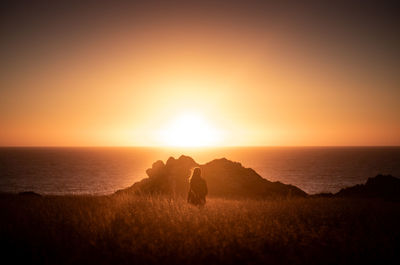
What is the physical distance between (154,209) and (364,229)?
7.33 metres

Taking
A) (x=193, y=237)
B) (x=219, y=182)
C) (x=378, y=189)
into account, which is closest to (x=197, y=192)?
(x=193, y=237)

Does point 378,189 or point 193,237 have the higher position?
point 193,237

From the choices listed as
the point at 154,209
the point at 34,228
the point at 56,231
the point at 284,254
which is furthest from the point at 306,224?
the point at 34,228

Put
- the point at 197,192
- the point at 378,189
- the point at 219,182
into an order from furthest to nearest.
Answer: the point at 219,182
the point at 378,189
the point at 197,192

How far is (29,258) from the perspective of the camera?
27.3ft

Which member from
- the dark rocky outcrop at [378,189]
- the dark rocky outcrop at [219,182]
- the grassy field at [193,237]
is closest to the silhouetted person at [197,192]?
the grassy field at [193,237]

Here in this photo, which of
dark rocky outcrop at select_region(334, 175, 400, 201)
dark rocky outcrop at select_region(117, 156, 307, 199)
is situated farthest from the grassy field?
dark rocky outcrop at select_region(334, 175, 400, 201)

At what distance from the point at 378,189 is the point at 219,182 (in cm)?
1504

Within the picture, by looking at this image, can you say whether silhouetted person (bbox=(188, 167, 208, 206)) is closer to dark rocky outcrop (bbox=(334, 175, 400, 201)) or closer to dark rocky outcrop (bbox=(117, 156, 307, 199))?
dark rocky outcrop (bbox=(117, 156, 307, 199))

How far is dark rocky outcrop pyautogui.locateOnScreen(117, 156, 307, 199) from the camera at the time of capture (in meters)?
30.0

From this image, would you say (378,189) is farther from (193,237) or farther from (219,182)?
(193,237)

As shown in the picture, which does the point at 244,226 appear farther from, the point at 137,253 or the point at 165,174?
the point at 165,174

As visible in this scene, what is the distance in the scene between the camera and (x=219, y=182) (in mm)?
31391

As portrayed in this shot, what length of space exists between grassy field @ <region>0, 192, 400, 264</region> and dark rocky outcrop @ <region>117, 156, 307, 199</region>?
1741 centimetres
